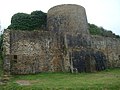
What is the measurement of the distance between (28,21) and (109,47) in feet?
26.6

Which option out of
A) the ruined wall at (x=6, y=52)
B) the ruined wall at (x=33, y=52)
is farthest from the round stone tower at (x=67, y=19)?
the ruined wall at (x=6, y=52)

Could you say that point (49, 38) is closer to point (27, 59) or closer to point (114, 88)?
point (27, 59)

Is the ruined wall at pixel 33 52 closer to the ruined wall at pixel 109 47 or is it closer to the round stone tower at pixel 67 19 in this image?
the round stone tower at pixel 67 19

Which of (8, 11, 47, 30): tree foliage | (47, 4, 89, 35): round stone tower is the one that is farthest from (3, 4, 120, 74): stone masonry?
(8, 11, 47, 30): tree foliage

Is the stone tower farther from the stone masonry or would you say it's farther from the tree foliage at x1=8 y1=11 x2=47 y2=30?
the tree foliage at x1=8 y1=11 x2=47 y2=30

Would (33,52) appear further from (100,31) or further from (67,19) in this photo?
(100,31)

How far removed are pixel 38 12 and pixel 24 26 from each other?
8.10ft

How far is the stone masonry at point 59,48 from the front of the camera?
17484mm

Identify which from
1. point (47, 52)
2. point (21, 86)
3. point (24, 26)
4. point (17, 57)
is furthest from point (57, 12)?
point (21, 86)

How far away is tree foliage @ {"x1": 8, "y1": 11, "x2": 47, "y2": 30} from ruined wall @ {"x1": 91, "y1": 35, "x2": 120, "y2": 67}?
6.21 meters

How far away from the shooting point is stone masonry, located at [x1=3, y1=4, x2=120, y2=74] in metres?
17.5

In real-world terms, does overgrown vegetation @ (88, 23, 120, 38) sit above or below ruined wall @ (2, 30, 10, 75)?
above

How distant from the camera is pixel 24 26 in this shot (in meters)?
24.5

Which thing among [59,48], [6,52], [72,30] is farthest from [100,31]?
[6,52]
